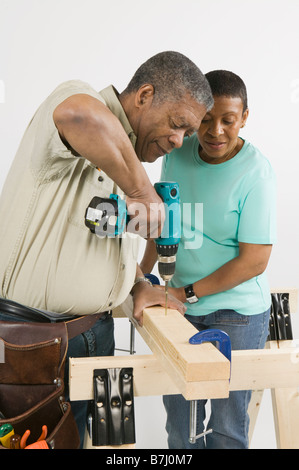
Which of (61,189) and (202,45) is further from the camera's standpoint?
(202,45)

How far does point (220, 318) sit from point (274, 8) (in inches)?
82.3

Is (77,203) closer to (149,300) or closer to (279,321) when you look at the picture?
(149,300)

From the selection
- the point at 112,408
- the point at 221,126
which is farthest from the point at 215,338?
the point at 221,126

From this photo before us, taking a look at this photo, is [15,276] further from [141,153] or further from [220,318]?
[220,318]

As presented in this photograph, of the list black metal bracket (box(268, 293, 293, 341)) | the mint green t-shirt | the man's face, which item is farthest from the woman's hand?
black metal bracket (box(268, 293, 293, 341))

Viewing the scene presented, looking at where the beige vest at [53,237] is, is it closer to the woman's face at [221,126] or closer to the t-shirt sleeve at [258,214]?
the woman's face at [221,126]

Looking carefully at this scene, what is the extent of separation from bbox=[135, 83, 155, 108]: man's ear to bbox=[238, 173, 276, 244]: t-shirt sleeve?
0.63 meters

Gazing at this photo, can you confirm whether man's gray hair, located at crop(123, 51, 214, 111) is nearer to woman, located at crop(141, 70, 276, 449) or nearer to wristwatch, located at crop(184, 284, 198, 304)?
woman, located at crop(141, 70, 276, 449)

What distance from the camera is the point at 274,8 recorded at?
3.30 meters

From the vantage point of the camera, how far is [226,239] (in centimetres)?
220

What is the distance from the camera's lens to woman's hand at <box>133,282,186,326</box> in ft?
6.26

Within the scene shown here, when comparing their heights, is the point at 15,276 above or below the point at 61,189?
below
